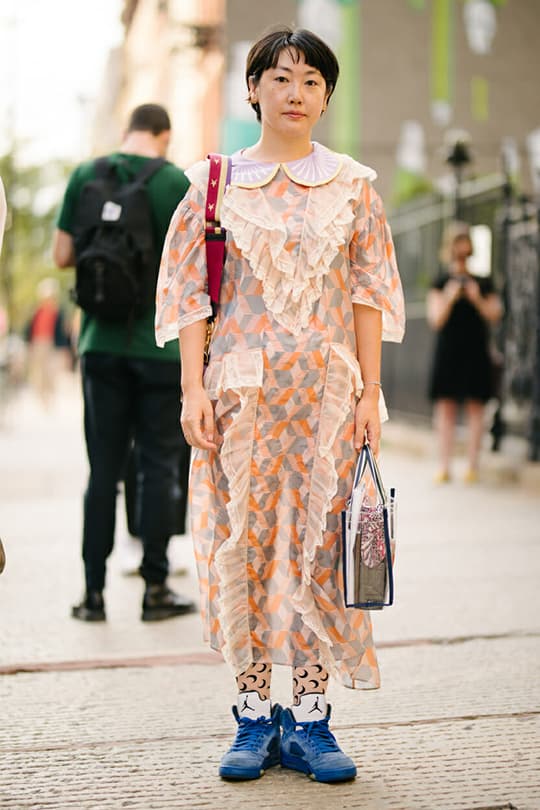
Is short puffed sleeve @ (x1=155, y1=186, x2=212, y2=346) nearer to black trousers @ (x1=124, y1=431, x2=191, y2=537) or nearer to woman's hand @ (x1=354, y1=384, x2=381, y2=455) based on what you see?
woman's hand @ (x1=354, y1=384, x2=381, y2=455)

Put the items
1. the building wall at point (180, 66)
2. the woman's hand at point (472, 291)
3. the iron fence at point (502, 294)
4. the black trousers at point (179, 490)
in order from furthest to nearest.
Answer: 1. the building wall at point (180, 66)
2. the iron fence at point (502, 294)
3. the woman's hand at point (472, 291)
4. the black trousers at point (179, 490)

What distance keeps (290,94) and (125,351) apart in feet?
6.64

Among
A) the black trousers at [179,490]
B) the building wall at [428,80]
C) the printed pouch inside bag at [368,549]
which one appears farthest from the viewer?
the building wall at [428,80]

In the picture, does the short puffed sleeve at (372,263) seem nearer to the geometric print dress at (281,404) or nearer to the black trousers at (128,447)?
the geometric print dress at (281,404)

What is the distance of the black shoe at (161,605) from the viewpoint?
17.4 ft

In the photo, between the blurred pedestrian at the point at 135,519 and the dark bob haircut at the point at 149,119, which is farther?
the blurred pedestrian at the point at 135,519

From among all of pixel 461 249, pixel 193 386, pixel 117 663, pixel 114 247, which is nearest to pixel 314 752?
pixel 193 386

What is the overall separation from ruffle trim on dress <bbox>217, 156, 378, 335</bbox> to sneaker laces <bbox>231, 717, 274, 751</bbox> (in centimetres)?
108

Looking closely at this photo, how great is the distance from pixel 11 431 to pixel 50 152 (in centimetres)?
2529

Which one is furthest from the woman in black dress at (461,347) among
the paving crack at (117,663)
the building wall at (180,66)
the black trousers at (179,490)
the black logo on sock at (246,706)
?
the black logo on sock at (246,706)

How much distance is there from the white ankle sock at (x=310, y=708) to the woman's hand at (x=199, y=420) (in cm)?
73

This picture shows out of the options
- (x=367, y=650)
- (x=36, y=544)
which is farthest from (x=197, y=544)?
(x=36, y=544)

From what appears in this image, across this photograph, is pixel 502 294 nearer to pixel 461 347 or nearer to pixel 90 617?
pixel 461 347

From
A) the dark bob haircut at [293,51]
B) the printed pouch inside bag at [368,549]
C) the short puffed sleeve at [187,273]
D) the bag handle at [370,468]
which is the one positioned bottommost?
the printed pouch inside bag at [368,549]
